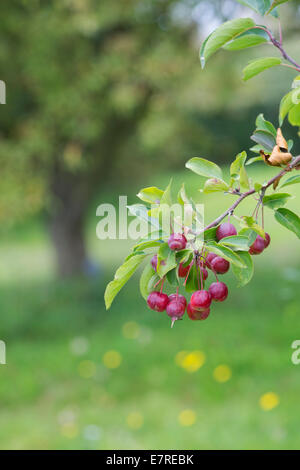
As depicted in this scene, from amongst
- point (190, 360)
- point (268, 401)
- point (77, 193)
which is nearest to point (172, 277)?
point (268, 401)

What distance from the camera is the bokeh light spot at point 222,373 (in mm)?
3258

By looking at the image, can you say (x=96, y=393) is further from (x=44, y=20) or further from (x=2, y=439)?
(x=44, y=20)

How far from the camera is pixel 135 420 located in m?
2.87

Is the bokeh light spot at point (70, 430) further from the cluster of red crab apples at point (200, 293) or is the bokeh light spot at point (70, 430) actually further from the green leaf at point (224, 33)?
the green leaf at point (224, 33)

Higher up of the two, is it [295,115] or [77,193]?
[77,193]

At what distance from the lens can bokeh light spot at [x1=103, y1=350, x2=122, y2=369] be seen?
363 centimetres

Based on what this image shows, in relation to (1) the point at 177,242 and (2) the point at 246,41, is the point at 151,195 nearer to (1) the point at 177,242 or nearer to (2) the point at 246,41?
(1) the point at 177,242

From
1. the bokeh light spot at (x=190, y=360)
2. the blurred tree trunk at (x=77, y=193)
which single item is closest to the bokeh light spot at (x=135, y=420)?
the bokeh light spot at (x=190, y=360)

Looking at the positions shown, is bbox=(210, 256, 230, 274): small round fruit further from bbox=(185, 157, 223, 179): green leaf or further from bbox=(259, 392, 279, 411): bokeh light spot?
bbox=(259, 392, 279, 411): bokeh light spot

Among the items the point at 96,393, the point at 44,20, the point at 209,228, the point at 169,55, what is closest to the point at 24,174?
the point at 44,20

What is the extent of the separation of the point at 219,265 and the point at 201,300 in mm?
54

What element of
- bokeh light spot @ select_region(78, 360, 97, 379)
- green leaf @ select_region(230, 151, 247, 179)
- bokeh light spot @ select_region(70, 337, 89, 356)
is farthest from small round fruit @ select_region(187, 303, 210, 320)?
bokeh light spot @ select_region(70, 337, 89, 356)

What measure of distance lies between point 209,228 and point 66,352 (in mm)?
3364

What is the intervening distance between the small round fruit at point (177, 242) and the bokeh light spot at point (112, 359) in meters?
3.05
